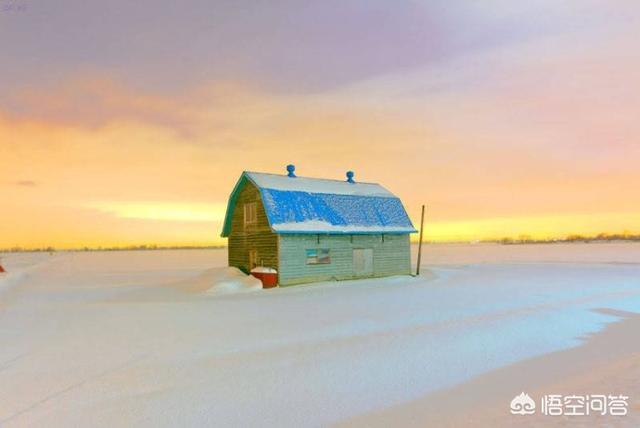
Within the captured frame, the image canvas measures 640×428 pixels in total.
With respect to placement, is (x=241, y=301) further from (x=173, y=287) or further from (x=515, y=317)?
(x=515, y=317)

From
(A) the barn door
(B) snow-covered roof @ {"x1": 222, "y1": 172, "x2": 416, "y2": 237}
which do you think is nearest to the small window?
(B) snow-covered roof @ {"x1": 222, "y1": 172, "x2": 416, "y2": 237}

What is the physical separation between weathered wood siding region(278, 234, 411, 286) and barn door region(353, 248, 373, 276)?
0.86 ft

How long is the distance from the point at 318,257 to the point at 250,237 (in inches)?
176

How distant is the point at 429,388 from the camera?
775 centimetres

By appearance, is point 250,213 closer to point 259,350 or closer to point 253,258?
point 253,258

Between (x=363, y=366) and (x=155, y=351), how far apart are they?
520cm

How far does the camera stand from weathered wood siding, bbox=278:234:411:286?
76.9ft

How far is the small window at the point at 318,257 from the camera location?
24.5 metres

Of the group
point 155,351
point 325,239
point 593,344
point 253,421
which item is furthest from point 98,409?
point 325,239

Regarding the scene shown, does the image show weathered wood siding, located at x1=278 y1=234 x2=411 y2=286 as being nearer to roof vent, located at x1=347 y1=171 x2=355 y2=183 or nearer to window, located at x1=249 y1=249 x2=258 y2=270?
window, located at x1=249 y1=249 x2=258 y2=270
